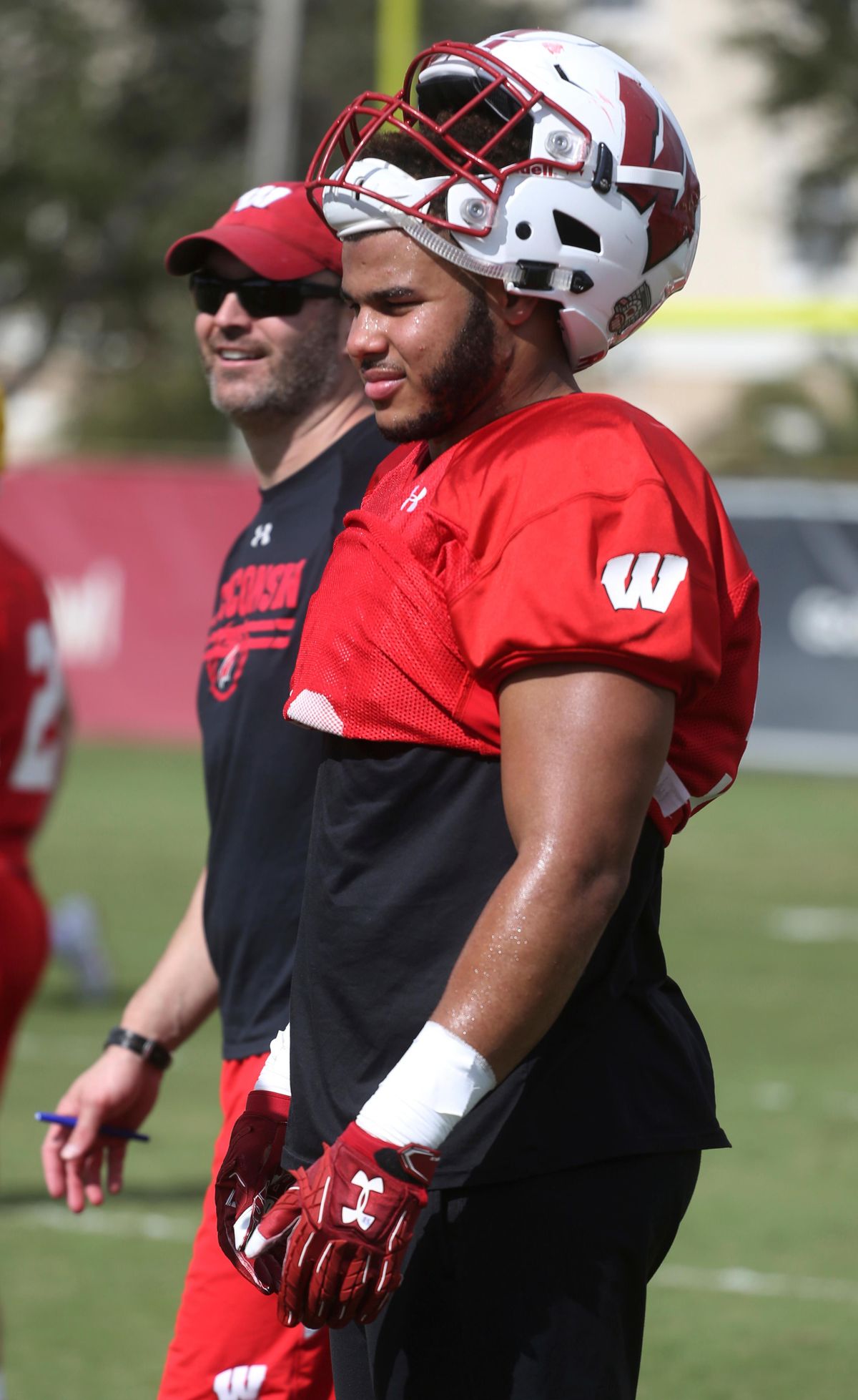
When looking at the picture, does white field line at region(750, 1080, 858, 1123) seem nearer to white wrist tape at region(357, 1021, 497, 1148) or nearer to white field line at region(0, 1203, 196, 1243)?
white field line at region(0, 1203, 196, 1243)

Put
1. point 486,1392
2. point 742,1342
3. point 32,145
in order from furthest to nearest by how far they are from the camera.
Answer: point 32,145 → point 742,1342 → point 486,1392

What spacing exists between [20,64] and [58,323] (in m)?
4.69

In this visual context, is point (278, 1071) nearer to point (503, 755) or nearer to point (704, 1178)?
point (503, 755)

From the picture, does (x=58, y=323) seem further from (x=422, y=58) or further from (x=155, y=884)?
(x=422, y=58)

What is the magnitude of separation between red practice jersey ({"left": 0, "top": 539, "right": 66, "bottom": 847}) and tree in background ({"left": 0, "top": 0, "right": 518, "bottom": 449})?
28.3 meters

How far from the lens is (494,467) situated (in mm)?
2180

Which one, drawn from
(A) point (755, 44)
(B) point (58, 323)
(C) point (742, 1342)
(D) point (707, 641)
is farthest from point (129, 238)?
(D) point (707, 641)

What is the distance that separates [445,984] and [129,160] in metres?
35.6

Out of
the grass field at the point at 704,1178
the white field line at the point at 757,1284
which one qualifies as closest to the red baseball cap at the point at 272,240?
the grass field at the point at 704,1178

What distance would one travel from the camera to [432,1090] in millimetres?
2018

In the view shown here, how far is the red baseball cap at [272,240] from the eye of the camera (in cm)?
356

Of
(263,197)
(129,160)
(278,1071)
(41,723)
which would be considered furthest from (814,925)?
(129,160)

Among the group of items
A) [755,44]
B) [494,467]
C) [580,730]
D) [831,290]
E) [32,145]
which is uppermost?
[494,467]

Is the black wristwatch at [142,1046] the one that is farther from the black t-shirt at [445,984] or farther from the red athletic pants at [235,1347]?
the black t-shirt at [445,984]
